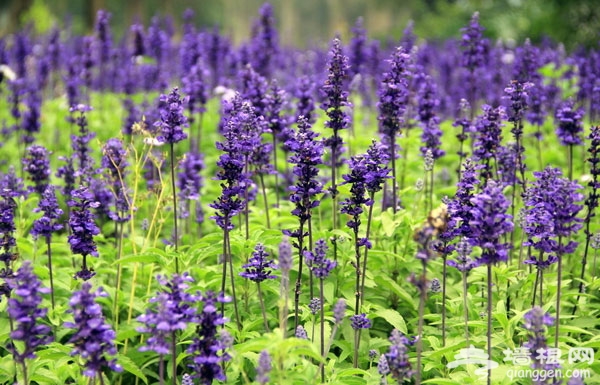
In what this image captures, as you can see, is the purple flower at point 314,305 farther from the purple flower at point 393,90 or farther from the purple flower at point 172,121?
the purple flower at point 393,90

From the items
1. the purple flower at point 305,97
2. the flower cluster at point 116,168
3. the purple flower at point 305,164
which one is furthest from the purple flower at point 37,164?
the purple flower at point 305,164

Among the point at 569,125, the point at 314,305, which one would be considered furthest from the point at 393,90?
the point at 314,305

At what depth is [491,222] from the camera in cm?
416

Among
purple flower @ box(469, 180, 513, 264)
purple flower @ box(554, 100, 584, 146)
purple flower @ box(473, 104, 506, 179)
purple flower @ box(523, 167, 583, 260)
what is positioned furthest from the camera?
purple flower @ box(554, 100, 584, 146)

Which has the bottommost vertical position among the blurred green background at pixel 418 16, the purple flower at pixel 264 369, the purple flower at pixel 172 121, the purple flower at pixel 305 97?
the purple flower at pixel 264 369

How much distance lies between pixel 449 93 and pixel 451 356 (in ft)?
32.9

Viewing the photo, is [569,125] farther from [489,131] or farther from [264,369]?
[264,369]

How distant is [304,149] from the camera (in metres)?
4.88

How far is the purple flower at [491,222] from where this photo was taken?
411 cm

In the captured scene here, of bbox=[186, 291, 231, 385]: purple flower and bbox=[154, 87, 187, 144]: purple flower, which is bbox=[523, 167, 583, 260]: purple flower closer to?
bbox=[186, 291, 231, 385]: purple flower

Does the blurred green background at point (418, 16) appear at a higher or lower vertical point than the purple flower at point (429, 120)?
higher

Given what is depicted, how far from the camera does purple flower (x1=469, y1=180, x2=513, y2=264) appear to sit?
13.5ft

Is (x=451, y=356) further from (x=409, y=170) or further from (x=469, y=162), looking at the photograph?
(x=409, y=170)

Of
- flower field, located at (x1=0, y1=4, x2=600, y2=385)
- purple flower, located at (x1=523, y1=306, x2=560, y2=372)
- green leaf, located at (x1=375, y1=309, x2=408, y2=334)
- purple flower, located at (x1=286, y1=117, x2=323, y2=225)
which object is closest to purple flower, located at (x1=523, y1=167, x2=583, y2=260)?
flower field, located at (x1=0, y1=4, x2=600, y2=385)
